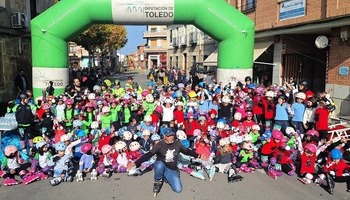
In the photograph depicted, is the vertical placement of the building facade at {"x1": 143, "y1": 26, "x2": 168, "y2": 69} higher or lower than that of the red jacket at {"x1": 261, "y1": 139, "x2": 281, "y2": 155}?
higher

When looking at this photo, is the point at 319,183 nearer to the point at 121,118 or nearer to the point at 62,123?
the point at 121,118

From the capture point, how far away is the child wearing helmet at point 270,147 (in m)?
6.58

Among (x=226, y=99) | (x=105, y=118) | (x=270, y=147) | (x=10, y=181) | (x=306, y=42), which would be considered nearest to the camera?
(x=10, y=181)

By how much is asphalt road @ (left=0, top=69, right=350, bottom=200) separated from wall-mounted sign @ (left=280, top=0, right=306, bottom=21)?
27.2ft

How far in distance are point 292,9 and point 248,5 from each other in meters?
4.37

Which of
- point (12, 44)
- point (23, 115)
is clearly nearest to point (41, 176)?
point (23, 115)

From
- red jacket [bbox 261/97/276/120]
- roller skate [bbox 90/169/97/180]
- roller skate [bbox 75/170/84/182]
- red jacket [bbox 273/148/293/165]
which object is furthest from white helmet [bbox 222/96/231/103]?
roller skate [bbox 75/170/84/182]

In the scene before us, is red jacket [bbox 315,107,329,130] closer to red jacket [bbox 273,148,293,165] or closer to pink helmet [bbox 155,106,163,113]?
red jacket [bbox 273,148,293,165]

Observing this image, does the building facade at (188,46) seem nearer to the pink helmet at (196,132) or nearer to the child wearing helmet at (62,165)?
the pink helmet at (196,132)

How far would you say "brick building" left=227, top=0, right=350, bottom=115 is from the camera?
10422 millimetres

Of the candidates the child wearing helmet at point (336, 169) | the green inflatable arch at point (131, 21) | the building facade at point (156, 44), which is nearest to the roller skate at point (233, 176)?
the child wearing helmet at point (336, 169)

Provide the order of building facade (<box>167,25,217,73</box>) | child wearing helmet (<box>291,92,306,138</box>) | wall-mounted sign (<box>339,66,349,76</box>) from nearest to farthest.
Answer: child wearing helmet (<box>291,92,306,138</box>)
wall-mounted sign (<box>339,66,349,76</box>)
building facade (<box>167,25,217,73</box>)

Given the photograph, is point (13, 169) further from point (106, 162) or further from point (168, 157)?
point (168, 157)

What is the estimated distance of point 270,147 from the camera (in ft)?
21.7
